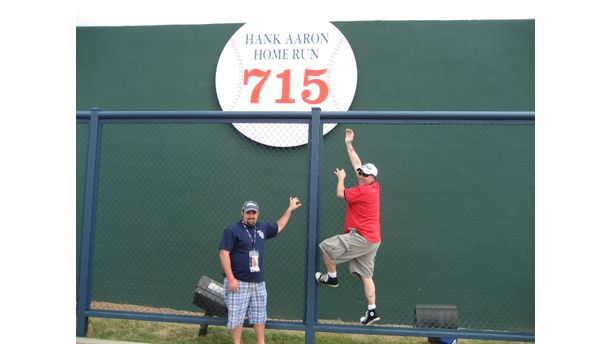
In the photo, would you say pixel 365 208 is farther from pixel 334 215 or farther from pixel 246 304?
pixel 334 215

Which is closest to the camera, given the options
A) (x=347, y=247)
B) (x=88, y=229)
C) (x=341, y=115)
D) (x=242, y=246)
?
(x=242, y=246)

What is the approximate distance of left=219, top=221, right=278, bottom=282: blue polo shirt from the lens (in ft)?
14.5

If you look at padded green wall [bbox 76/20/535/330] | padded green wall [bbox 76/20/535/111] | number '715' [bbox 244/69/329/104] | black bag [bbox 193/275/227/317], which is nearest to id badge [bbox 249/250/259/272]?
black bag [bbox 193/275/227/317]

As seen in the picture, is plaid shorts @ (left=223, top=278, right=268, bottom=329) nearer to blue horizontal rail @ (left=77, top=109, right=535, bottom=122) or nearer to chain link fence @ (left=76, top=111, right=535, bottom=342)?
chain link fence @ (left=76, top=111, right=535, bottom=342)

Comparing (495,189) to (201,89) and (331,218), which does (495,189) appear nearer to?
(331,218)

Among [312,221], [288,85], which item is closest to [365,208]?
[312,221]

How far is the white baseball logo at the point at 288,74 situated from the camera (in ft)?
20.6

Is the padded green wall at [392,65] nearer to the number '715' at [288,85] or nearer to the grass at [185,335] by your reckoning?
the number '715' at [288,85]

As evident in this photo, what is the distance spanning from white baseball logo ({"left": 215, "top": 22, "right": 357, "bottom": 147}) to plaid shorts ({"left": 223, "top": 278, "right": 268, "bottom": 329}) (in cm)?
226

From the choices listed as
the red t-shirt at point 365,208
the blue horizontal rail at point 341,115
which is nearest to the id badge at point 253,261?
the red t-shirt at point 365,208

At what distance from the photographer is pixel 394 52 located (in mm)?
6332

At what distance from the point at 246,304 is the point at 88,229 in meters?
1.86

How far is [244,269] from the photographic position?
4.47 meters

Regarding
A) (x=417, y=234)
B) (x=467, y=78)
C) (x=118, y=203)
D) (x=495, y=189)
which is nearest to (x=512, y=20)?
(x=467, y=78)
